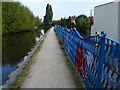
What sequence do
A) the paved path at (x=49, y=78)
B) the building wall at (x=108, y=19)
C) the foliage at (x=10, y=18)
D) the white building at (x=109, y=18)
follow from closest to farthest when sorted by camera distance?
the paved path at (x=49, y=78)
the white building at (x=109, y=18)
the building wall at (x=108, y=19)
the foliage at (x=10, y=18)

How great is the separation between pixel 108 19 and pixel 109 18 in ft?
0.62

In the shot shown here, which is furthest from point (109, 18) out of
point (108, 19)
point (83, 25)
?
point (83, 25)

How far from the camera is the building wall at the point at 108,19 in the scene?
14672 millimetres

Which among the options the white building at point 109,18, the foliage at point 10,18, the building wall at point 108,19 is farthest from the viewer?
the foliage at point 10,18

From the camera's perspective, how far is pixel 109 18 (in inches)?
616

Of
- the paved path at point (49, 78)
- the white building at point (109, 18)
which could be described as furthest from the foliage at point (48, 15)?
the paved path at point (49, 78)

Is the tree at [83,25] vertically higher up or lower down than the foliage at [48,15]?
lower down

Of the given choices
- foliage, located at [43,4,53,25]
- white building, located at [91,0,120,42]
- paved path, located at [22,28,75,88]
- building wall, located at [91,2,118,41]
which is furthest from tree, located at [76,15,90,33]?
foliage, located at [43,4,53,25]

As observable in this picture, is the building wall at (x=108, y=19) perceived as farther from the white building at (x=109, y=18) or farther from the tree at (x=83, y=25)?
the tree at (x=83, y=25)

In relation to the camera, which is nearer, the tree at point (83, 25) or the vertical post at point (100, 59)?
the vertical post at point (100, 59)

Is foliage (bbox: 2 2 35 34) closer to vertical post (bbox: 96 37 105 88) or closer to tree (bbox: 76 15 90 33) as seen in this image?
tree (bbox: 76 15 90 33)

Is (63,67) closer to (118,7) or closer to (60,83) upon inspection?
(60,83)

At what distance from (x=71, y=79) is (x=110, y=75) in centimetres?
269

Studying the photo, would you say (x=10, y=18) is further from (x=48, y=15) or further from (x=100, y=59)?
(x=48, y=15)
